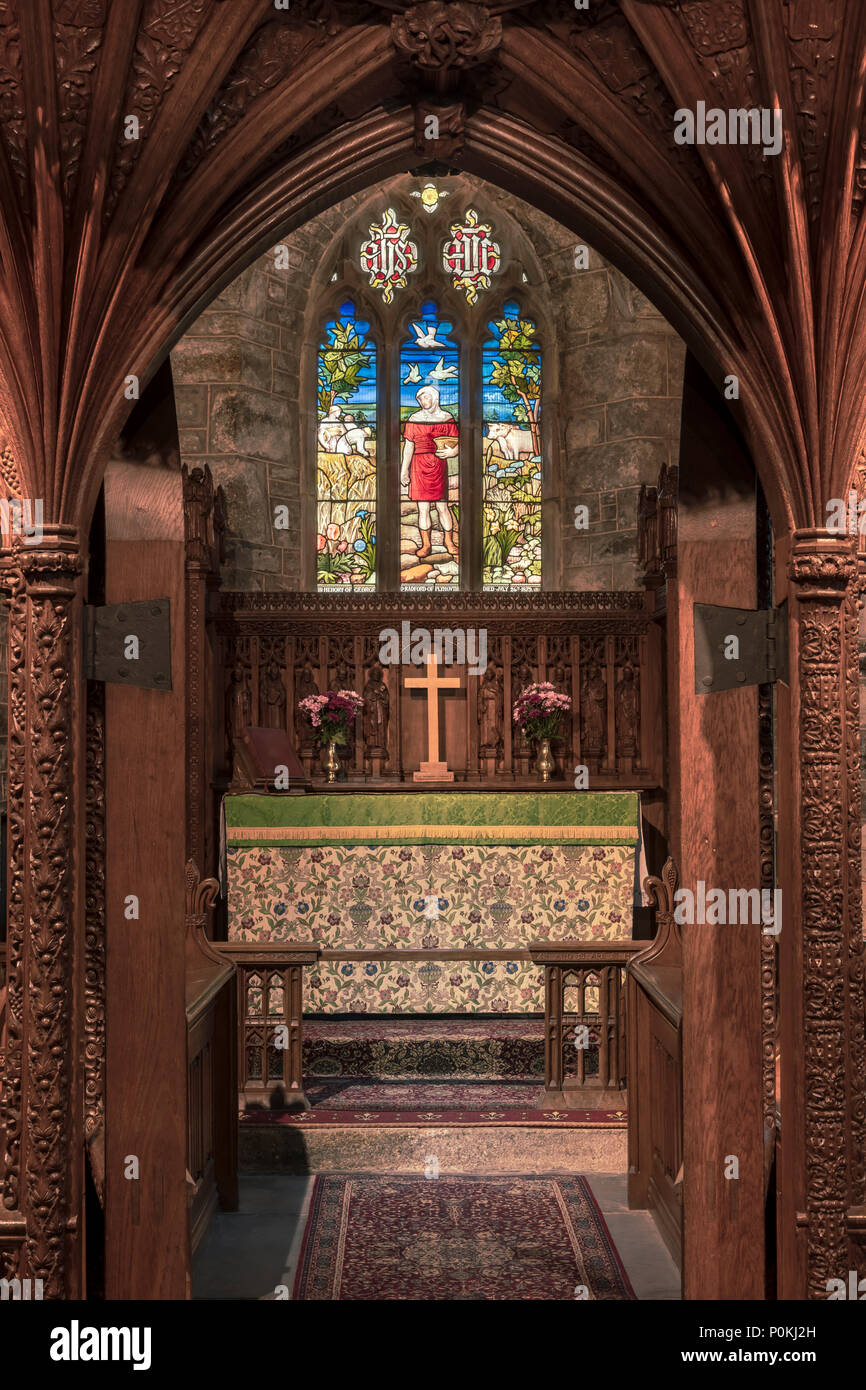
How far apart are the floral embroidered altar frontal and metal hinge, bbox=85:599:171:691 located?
4188 mm

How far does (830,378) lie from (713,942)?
3.89 feet

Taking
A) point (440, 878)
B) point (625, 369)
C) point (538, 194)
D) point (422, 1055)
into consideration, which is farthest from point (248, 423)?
point (538, 194)

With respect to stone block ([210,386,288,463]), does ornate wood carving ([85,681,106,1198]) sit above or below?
below

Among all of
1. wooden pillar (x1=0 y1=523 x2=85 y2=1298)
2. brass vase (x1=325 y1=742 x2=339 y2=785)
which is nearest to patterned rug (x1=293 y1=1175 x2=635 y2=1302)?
wooden pillar (x1=0 y1=523 x2=85 y2=1298)

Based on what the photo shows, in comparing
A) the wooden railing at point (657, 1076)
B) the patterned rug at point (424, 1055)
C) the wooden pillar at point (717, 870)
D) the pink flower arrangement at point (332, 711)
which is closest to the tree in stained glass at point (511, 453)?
the pink flower arrangement at point (332, 711)

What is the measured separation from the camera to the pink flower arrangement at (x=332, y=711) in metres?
8.31

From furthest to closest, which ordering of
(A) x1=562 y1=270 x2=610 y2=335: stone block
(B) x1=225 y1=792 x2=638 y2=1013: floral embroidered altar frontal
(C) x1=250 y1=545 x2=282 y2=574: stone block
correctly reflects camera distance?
(A) x1=562 y1=270 x2=610 y2=335: stone block, (C) x1=250 y1=545 x2=282 y2=574: stone block, (B) x1=225 y1=792 x2=638 y2=1013: floral embroidered altar frontal

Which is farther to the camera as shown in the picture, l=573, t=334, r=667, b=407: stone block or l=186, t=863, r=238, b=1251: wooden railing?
l=573, t=334, r=667, b=407: stone block

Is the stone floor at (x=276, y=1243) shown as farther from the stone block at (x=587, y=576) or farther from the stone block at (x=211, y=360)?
the stone block at (x=211, y=360)

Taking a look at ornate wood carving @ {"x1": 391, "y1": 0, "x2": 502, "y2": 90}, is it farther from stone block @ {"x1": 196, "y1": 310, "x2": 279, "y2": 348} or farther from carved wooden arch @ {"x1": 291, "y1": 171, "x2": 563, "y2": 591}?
carved wooden arch @ {"x1": 291, "y1": 171, "x2": 563, "y2": 591}

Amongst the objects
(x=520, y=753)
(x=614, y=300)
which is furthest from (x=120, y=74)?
(x=614, y=300)

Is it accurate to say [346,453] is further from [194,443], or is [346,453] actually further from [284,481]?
[194,443]

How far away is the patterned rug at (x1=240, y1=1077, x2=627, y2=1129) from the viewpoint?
18.5 feet

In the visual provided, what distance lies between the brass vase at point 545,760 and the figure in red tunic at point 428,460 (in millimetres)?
1976
